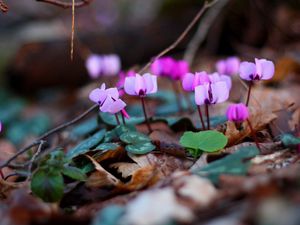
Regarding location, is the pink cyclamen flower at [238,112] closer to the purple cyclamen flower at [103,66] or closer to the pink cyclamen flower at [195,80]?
the pink cyclamen flower at [195,80]

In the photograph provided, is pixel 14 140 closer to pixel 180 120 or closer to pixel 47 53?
pixel 47 53

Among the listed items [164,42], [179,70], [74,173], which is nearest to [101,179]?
[74,173]

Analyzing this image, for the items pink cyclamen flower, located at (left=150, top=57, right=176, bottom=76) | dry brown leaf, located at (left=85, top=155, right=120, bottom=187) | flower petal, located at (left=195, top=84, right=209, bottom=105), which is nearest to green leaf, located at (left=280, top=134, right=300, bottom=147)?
flower petal, located at (left=195, top=84, right=209, bottom=105)

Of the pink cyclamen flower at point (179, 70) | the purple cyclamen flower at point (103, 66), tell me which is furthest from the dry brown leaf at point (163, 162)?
the purple cyclamen flower at point (103, 66)

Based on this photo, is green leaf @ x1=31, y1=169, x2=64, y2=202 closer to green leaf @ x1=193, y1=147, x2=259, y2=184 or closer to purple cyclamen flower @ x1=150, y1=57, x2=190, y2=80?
green leaf @ x1=193, y1=147, x2=259, y2=184

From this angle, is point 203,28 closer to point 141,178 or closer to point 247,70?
point 247,70
